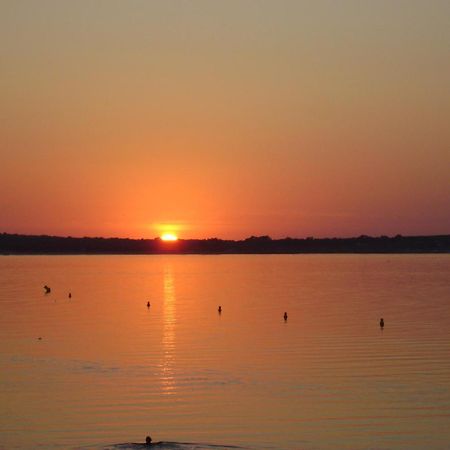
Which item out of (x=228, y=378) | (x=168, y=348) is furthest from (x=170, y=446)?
(x=168, y=348)

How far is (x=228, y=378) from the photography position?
99.7ft

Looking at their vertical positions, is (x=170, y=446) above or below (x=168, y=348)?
below

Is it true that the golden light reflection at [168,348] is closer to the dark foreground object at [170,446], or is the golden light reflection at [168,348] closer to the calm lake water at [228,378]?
the calm lake water at [228,378]

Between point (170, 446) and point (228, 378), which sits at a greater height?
point (228, 378)

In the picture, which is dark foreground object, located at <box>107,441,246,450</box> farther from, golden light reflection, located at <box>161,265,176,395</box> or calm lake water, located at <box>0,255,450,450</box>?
golden light reflection, located at <box>161,265,176,395</box>

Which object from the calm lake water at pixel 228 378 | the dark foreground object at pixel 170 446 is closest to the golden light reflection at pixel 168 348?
the calm lake water at pixel 228 378

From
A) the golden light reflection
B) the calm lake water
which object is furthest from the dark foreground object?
the golden light reflection

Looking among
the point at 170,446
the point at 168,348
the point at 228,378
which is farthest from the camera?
the point at 168,348

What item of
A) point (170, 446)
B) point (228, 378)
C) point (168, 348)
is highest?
point (168, 348)

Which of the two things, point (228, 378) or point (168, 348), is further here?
point (168, 348)

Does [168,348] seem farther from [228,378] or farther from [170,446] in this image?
[170,446]

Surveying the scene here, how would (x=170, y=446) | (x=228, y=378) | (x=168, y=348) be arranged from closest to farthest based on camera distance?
(x=170, y=446) < (x=228, y=378) < (x=168, y=348)

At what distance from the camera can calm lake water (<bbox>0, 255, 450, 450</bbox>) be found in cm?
2255

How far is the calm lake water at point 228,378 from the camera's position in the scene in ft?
74.0
